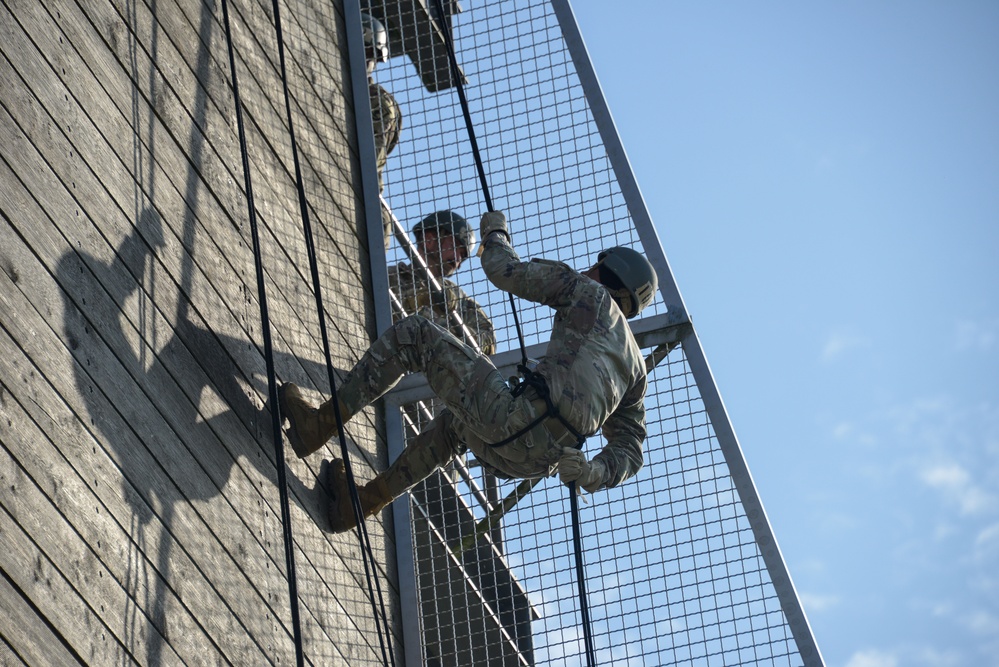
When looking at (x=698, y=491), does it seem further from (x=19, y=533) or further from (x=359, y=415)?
(x=19, y=533)

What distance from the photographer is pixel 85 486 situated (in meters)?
4.24

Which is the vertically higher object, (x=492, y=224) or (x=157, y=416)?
(x=492, y=224)

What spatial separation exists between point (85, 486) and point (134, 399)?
512 millimetres

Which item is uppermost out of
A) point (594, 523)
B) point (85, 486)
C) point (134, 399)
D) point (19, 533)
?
point (594, 523)

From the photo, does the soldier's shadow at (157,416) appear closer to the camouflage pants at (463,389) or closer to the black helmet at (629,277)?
the camouflage pants at (463,389)

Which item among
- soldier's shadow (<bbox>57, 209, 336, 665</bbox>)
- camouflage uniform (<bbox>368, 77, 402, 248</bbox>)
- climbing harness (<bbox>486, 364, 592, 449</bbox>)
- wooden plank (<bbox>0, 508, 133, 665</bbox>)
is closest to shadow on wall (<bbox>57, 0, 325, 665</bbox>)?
soldier's shadow (<bbox>57, 209, 336, 665</bbox>)

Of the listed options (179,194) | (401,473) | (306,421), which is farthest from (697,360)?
(179,194)

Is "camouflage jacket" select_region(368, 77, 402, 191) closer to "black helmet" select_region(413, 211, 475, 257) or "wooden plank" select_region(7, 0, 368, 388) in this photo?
"black helmet" select_region(413, 211, 475, 257)

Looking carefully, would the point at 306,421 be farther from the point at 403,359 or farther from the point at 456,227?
the point at 456,227

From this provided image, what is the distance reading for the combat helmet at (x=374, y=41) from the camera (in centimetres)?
835

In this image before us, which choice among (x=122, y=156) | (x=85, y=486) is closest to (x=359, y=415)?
(x=122, y=156)

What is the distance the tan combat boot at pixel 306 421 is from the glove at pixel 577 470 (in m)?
0.85

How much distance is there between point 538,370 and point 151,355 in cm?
159

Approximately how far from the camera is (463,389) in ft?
19.0
